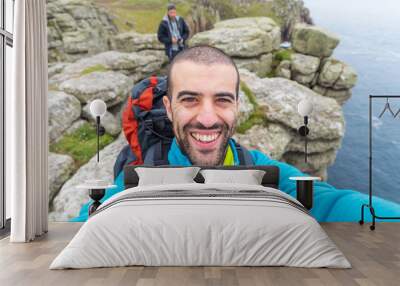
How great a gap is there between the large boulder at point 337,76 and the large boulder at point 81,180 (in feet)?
9.11

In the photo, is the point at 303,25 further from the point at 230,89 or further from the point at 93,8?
the point at 93,8

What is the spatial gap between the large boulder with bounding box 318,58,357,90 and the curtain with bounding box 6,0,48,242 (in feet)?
11.8

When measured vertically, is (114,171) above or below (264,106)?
below

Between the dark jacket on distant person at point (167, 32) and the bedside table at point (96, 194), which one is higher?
the dark jacket on distant person at point (167, 32)

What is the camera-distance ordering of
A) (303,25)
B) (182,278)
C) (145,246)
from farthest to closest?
(303,25) → (145,246) → (182,278)

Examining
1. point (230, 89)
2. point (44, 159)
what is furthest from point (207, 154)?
point (44, 159)

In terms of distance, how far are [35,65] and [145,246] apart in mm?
2537

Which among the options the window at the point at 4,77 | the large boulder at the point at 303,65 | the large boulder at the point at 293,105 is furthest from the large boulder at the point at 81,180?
the large boulder at the point at 303,65

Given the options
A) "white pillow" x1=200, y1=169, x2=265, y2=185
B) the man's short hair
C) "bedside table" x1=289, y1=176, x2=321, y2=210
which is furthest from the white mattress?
the man's short hair

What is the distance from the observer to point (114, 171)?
6.65m

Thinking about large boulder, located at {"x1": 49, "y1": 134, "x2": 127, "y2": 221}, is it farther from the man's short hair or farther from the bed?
the bed

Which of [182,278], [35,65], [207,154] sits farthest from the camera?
[207,154]

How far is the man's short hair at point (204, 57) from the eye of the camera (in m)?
6.66

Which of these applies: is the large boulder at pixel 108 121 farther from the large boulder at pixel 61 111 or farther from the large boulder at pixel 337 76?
the large boulder at pixel 337 76
